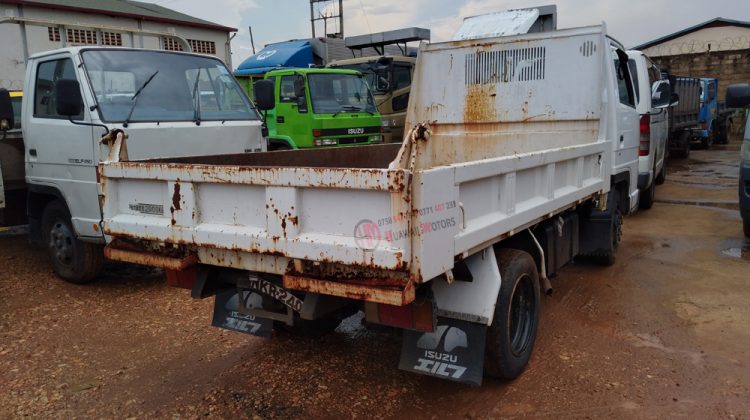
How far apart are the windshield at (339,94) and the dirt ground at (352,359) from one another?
5.39 metres

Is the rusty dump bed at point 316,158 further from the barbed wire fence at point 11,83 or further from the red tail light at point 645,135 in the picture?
the barbed wire fence at point 11,83

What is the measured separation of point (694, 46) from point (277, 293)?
33015 mm

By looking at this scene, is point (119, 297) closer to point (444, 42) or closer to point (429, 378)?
point (429, 378)

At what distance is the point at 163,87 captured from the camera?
5.58 meters

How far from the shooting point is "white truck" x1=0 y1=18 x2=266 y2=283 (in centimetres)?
518

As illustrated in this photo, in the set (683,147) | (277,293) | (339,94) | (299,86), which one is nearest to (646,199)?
(339,94)

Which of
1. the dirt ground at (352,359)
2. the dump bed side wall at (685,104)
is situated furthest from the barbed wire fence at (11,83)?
the dump bed side wall at (685,104)

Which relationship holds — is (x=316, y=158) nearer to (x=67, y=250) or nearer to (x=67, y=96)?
(x=67, y=96)

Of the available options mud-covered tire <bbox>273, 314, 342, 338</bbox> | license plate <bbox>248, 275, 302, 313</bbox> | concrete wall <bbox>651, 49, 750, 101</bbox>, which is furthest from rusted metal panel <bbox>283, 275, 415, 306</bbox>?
concrete wall <bbox>651, 49, 750, 101</bbox>

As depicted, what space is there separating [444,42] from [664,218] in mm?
5138

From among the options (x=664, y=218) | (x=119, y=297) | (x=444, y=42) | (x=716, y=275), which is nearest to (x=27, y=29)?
(x=119, y=297)

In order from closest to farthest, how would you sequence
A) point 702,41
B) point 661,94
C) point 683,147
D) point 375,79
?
1. point 661,94
2. point 375,79
3. point 683,147
4. point 702,41

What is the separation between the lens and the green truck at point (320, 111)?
34.6 ft

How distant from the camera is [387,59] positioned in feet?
43.9
